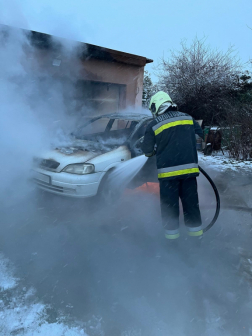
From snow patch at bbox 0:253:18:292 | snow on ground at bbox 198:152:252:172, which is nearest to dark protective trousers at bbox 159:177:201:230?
snow patch at bbox 0:253:18:292

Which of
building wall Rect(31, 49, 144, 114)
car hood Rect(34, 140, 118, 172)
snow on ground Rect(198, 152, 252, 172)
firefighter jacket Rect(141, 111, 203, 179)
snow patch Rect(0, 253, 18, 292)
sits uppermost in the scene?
building wall Rect(31, 49, 144, 114)

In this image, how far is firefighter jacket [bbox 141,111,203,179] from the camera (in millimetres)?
2717

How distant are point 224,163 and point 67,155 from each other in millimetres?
5670

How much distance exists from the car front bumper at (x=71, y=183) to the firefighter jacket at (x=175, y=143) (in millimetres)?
1311

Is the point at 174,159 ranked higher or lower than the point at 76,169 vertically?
higher

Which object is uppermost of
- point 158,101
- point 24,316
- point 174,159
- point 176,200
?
point 158,101

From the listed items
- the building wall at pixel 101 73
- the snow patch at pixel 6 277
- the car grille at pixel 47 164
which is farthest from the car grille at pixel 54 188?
the building wall at pixel 101 73

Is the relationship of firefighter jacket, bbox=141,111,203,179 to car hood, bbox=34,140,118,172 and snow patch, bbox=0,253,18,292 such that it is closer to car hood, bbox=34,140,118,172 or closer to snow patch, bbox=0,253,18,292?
car hood, bbox=34,140,118,172

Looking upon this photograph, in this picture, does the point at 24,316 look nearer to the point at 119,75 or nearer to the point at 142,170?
the point at 142,170

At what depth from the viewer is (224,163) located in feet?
25.8

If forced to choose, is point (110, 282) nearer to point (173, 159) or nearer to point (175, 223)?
point (175, 223)

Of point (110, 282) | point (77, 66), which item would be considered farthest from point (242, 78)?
point (110, 282)

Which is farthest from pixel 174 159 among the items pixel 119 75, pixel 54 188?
pixel 119 75

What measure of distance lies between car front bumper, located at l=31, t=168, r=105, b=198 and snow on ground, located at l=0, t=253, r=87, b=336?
1538 mm
